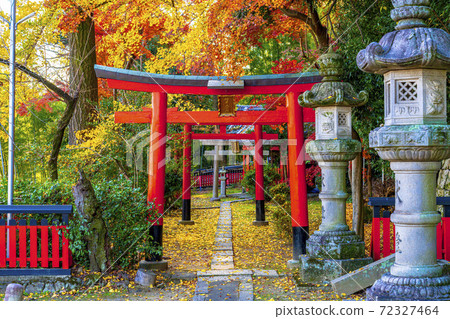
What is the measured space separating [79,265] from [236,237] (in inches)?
199

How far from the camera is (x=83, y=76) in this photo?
12602mm

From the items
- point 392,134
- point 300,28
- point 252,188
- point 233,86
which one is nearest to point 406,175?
point 392,134

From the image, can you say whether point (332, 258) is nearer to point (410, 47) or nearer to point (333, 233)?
point (333, 233)

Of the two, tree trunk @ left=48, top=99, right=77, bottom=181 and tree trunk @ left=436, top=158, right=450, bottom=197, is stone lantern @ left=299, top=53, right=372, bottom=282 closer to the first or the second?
tree trunk @ left=436, top=158, right=450, bottom=197

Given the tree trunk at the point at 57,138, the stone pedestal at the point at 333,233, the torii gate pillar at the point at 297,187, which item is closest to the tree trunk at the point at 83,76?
the tree trunk at the point at 57,138

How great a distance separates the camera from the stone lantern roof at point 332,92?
263 inches

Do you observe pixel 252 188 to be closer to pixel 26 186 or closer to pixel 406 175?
pixel 26 186

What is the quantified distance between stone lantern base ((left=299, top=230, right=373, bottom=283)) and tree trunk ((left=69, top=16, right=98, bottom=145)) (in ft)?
26.0

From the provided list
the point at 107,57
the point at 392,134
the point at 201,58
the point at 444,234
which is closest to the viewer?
the point at 392,134

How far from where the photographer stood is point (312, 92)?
6.86 m

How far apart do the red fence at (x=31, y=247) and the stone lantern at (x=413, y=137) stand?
431 cm

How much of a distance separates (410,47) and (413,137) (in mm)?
815

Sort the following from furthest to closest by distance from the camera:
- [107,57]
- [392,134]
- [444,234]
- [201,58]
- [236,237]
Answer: [107,57], [236,237], [201,58], [444,234], [392,134]

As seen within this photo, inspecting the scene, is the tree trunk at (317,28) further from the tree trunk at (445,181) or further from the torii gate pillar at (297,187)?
the tree trunk at (445,181)
